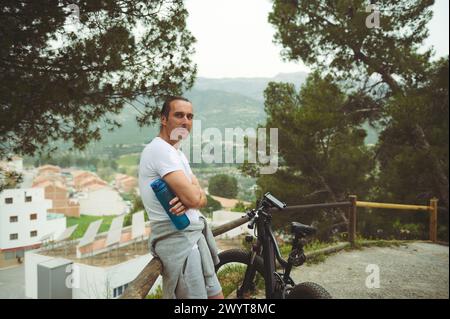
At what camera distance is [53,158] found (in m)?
4.12

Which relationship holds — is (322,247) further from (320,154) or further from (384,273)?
(320,154)

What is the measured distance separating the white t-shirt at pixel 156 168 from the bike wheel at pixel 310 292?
0.87 meters

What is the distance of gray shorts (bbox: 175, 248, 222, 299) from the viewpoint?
1.52 m

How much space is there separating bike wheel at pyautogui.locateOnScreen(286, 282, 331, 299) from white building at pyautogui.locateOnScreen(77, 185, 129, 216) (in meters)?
16.5

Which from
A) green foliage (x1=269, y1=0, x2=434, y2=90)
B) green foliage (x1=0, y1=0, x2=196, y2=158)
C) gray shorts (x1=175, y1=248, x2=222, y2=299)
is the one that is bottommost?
gray shorts (x1=175, y1=248, x2=222, y2=299)

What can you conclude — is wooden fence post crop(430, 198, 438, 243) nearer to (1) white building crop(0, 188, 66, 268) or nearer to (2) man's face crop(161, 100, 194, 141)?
(2) man's face crop(161, 100, 194, 141)

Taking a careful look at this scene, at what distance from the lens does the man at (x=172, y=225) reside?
1.41 m

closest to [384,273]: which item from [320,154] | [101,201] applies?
[320,154]

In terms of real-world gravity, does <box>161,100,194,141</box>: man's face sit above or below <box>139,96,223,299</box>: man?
above

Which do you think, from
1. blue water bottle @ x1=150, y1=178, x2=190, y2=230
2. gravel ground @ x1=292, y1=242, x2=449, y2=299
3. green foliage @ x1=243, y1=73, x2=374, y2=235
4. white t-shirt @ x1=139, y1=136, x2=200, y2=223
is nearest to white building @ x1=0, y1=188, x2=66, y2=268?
white t-shirt @ x1=139, y1=136, x2=200, y2=223
